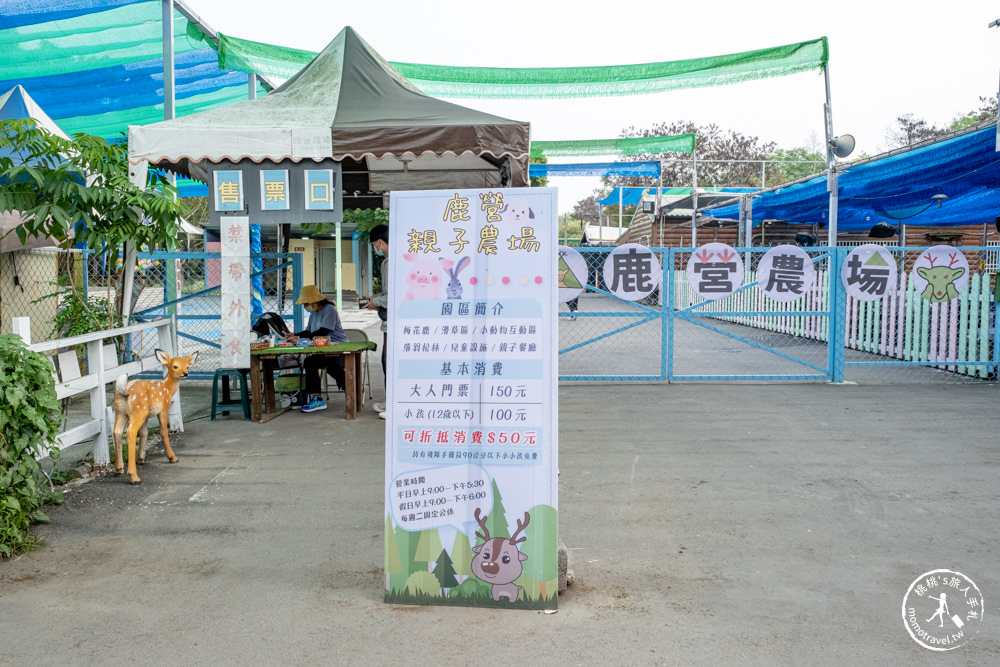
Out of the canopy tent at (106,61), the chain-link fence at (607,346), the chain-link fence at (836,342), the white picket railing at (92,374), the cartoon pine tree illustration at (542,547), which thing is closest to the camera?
the cartoon pine tree illustration at (542,547)

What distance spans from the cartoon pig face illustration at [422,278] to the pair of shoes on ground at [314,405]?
505 centimetres

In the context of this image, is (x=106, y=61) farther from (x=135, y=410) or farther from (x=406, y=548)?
(x=406, y=548)

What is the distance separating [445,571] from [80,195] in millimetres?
4397

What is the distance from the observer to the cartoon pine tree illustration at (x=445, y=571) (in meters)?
3.48

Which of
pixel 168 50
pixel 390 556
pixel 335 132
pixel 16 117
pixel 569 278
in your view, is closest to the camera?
pixel 390 556

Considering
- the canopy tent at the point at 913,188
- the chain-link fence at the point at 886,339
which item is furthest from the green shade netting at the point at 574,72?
the chain-link fence at the point at 886,339

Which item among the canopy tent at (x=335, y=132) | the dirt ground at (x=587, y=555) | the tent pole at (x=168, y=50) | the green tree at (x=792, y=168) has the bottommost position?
the dirt ground at (x=587, y=555)

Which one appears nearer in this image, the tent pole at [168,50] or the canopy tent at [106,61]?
the tent pole at [168,50]

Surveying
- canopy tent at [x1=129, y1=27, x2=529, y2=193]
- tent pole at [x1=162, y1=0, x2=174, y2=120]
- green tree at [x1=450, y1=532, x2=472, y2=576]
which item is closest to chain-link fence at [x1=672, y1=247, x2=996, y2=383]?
canopy tent at [x1=129, y1=27, x2=529, y2=193]

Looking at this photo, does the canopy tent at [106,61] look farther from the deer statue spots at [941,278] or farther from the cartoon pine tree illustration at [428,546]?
the deer statue spots at [941,278]

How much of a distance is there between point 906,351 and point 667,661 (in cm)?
1010

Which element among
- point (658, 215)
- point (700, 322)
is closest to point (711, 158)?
point (658, 215)

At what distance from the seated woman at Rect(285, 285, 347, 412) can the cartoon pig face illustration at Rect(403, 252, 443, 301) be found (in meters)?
4.89

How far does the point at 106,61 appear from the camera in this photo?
1061 cm
